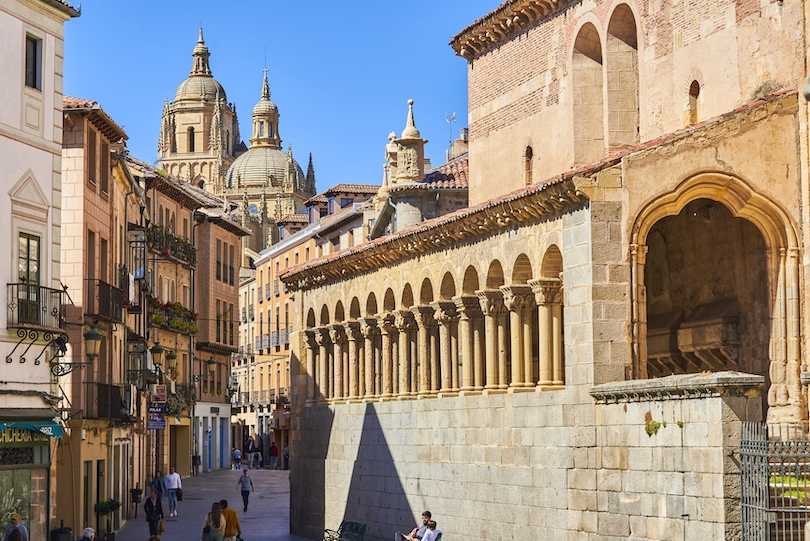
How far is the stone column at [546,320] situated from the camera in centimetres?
2636

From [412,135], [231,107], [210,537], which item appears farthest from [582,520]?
[231,107]

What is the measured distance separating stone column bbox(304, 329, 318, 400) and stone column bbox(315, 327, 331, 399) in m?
0.48

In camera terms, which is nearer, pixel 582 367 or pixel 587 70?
pixel 582 367

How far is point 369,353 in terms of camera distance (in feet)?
118

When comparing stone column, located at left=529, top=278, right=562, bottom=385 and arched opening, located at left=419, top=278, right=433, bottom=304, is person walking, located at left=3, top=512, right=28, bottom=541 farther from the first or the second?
arched opening, located at left=419, top=278, right=433, bottom=304

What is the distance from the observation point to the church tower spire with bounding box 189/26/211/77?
18638 centimetres

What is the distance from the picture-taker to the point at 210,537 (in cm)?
2895

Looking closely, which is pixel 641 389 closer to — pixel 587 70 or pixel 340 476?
pixel 587 70

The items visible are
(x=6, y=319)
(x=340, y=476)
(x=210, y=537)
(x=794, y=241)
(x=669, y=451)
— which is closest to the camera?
(x=669, y=451)

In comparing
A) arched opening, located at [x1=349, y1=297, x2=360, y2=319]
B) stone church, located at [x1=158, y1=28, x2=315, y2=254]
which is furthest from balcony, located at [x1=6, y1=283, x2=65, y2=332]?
stone church, located at [x1=158, y1=28, x2=315, y2=254]

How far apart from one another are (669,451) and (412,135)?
23008 mm

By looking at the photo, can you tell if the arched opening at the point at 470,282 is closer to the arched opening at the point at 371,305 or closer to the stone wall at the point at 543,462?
the stone wall at the point at 543,462

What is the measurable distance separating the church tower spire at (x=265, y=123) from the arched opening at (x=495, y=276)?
15656cm

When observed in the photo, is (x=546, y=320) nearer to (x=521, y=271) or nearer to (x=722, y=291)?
(x=521, y=271)
